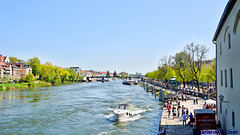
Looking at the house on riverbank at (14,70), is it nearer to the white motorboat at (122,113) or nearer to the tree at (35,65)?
the tree at (35,65)

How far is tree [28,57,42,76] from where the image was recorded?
125 metres

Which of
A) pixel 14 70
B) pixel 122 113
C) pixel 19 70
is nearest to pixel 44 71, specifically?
pixel 19 70

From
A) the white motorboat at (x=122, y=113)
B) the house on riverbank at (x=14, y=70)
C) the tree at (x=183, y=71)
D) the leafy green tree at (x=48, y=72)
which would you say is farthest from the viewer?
the leafy green tree at (x=48, y=72)

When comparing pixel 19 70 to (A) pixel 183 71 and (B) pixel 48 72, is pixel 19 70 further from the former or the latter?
(A) pixel 183 71

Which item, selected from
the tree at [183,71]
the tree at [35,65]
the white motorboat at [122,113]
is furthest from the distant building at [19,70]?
the white motorboat at [122,113]

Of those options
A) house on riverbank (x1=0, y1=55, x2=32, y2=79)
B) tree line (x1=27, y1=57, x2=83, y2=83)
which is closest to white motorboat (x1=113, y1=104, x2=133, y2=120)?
house on riverbank (x1=0, y1=55, x2=32, y2=79)

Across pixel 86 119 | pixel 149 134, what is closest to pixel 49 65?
pixel 86 119

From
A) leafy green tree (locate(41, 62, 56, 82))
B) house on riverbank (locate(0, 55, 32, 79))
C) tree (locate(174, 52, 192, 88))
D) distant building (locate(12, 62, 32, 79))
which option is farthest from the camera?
leafy green tree (locate(41, 62, 56, 82))

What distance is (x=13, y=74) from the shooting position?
11225 centimetres

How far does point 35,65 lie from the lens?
126 meters

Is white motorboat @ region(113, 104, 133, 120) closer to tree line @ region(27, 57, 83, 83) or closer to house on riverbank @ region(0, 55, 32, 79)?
house on riverbank @ region(0, 55, 32, 79)

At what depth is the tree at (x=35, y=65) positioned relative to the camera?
125287 millimetres

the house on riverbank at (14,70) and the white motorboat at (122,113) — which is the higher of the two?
the house on riverbank at (14,70)

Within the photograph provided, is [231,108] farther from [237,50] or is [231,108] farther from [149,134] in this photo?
[149,134]
